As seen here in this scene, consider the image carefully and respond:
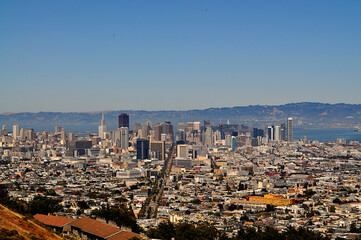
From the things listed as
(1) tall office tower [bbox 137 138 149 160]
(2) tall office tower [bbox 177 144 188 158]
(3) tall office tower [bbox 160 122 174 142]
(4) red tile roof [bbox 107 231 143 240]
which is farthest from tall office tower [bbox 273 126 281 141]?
(4) red tile roof [bbox 107 231 143 240]

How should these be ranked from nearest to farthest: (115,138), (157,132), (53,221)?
(53,221), (115,138), (157,132)

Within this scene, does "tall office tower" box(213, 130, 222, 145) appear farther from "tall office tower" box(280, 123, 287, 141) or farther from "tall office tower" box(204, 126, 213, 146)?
"tall office tower" box(280, 123, 287, 141)

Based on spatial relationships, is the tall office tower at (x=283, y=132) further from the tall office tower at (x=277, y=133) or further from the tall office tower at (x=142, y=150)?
the tall office tower at (x=142, y=150)

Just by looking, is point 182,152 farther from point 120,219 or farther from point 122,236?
point 122,236

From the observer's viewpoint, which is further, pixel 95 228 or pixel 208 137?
pixel 208 137

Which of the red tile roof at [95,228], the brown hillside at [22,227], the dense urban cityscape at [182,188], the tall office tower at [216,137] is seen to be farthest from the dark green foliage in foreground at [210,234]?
the tall office tower at [216,137]

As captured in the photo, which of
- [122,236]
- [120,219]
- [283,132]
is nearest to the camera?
[122,236]

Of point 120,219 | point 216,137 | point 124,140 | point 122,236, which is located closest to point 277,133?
point 216,137
